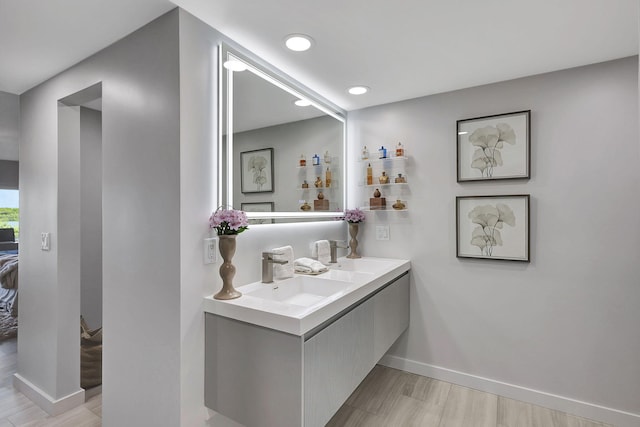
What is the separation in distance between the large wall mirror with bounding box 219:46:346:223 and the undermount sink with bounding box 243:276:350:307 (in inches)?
16.7

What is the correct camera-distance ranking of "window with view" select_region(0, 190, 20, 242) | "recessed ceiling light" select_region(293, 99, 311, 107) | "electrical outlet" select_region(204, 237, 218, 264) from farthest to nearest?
"window with view" select_region(0, 190, 20, 242)
"recessed ceiling light" select_region(293, 99, 311, 107)
"electrical outlet" select_region(204, 237, 218, 264)

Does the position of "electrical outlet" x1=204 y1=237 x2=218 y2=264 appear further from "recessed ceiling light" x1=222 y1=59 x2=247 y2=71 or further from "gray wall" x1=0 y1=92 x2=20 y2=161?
"gray wall" x1=0 y1=92 x2=20 y2=161

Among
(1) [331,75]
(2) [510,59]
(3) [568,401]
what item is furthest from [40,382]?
(2) [510,59]

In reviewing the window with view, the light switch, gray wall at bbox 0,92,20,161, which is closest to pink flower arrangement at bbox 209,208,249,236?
the light switch

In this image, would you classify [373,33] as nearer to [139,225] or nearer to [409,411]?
[139,225]

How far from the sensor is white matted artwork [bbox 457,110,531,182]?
2.24 meters

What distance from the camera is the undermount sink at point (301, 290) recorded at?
1.86m

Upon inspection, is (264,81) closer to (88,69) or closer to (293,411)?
(88,69)

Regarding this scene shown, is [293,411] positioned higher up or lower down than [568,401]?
higher up

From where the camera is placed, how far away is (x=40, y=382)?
2.32m

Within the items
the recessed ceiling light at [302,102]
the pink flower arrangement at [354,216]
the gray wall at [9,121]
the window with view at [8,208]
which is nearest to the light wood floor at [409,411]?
the pink flower arrangement at [354,216]

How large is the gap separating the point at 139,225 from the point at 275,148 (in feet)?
3.23

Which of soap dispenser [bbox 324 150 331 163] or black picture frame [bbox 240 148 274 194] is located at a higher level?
soap dispenser [bbox 324 150 331 163]

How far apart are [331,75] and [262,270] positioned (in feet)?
4.56
